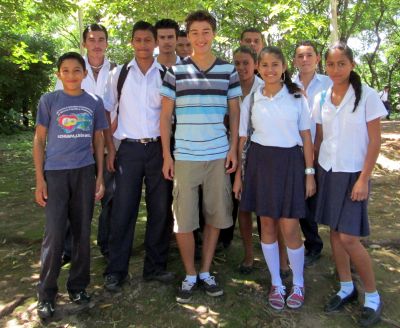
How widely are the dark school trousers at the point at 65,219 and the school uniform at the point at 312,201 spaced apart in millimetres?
1745

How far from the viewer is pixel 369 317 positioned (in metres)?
3.15

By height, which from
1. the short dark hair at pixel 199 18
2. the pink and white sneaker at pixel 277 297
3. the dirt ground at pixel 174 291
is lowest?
the dirt ground at pixel 174 291

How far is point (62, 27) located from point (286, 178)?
Answer: 89.6ft

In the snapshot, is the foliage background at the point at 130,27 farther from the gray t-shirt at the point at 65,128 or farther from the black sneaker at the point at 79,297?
the black sneaker at the point at 79,297

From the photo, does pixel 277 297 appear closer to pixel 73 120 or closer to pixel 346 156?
pixel 346 156

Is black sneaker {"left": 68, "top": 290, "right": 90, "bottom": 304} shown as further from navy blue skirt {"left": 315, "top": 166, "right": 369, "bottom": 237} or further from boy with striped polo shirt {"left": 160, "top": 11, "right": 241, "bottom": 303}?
navy blue skirt {"left": 315, "top": 166, "right": 369, "bottom": 237}

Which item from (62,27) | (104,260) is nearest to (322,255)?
(104,260)

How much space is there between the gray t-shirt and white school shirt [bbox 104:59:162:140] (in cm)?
34

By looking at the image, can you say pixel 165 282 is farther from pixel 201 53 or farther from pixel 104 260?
pixel 201 53

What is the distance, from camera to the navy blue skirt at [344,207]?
3078mm

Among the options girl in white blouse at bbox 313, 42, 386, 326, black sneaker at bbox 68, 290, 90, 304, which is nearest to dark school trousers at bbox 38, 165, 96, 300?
black sneaker at bbox 68, 290, 90, 304

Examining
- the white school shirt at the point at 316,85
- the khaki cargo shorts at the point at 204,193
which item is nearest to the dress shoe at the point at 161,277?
the khaki cargo shorts at the point at 204,193

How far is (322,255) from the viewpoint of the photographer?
170 inches

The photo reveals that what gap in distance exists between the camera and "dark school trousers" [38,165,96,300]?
315 cm
